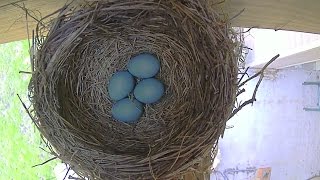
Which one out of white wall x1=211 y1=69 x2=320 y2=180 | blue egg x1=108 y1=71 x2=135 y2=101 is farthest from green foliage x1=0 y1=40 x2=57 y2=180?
white wall x1=211 y1=69 x2=320 y2=180

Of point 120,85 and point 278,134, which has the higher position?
point 120,85

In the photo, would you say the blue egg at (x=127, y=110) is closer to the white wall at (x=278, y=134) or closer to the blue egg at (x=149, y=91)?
the blue egg at (x=149, y=91)

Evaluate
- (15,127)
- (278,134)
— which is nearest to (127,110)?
(15,127)

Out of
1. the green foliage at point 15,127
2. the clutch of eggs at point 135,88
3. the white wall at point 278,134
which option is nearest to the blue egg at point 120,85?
the clutch of eggs at point 135,88

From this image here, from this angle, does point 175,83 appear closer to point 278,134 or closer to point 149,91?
point 149,91

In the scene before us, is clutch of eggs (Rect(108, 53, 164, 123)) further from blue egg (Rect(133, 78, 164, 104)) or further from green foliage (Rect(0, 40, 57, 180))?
green foliage (Rect(0, 40, 57, 180))
